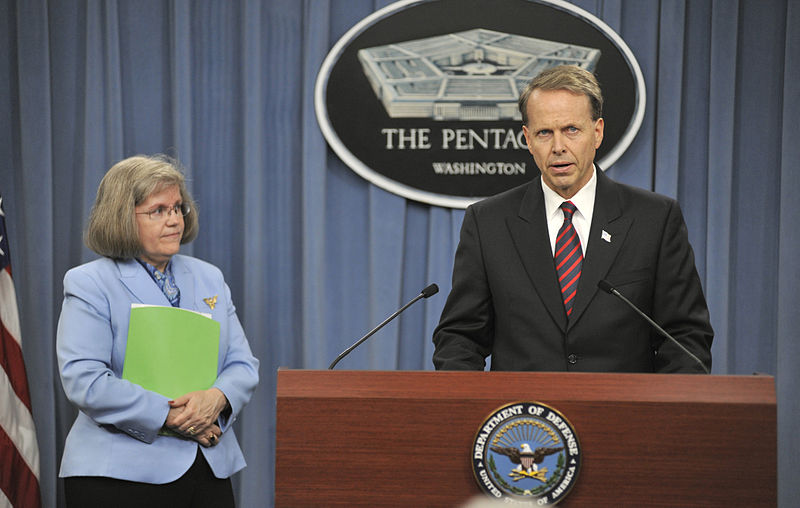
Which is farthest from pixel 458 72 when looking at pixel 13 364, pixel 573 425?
pixel 573 425

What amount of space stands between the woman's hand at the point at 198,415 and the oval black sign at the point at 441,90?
124 cm

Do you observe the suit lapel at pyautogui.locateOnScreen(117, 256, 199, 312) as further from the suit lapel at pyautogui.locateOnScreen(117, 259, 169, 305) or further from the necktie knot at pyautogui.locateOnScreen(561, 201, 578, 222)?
the necktie knot at pyautogui.locateOnScreen(561, 201, 578, 222)

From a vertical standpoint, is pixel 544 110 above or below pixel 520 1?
below

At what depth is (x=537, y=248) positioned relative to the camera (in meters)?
2.01

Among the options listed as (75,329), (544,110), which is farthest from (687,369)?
(75,329)

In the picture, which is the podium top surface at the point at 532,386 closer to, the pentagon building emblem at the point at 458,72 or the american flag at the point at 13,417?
the american flag at the point at 13,417

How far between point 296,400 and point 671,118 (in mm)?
Answer: 2486

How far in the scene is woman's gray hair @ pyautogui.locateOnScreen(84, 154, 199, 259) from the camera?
2549 millimetres

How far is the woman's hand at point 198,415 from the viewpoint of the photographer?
2438 millimetres

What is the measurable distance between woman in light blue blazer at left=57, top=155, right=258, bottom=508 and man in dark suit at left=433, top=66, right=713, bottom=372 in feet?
2.96

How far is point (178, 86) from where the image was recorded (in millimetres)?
3473

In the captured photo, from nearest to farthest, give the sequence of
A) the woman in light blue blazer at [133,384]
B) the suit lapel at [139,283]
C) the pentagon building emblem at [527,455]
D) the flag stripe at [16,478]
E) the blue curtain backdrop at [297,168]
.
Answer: the pentagon building emblem at [527,455], the woman in light blue blazer at [133,384], the suit lapel at [139,283], the flag stripe at [16,478], the blue curtain backdrop at [297,168]

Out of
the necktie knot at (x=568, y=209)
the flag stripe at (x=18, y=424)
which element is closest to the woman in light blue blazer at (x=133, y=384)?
the flag stripe at (x=18, y=424)

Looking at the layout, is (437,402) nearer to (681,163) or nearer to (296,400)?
(296,400)
